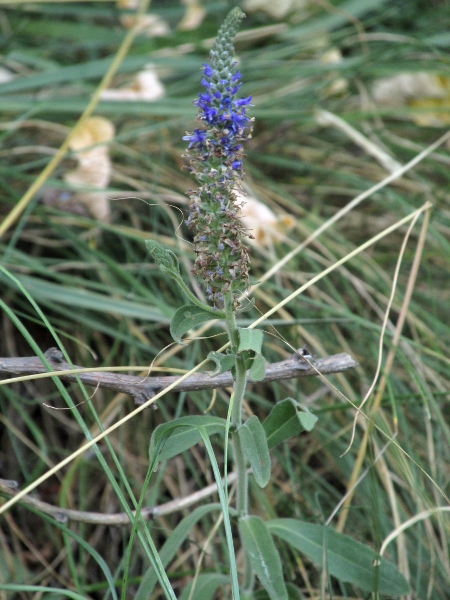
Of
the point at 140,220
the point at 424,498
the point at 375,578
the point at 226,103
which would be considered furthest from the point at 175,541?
the point at 140,220

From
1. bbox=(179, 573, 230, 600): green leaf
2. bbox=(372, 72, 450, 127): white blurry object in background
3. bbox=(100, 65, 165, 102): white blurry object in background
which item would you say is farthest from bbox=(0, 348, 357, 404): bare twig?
bbox=(372, 72, 450, 127): white blurry object in background

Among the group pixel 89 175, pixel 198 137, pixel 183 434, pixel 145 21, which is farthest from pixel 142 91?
pixel 183 434

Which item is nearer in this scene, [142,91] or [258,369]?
[258,369]

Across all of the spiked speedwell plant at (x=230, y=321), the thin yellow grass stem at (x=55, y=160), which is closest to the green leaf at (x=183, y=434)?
the spiked speedwell plant at (x=230, y=321)

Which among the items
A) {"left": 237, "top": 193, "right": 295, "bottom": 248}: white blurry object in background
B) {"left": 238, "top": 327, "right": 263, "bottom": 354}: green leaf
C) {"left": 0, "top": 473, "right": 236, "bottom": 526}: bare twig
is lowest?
{"left": 0, "top": 473, "right": 236, "bottom": 526}: bare twig

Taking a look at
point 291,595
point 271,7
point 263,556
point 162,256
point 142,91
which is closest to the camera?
point 162,256

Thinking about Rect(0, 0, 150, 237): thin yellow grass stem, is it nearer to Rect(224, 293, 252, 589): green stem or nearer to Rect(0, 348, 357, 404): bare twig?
Rect(0, 348, 357, 404): bare twig

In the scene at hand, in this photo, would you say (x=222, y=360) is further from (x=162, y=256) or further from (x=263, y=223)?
(x=263, y=223)
